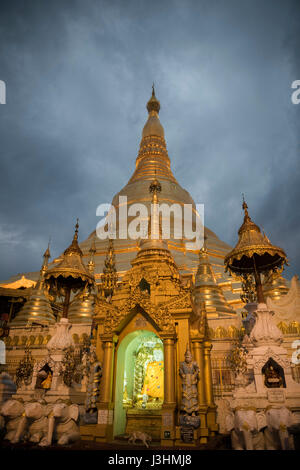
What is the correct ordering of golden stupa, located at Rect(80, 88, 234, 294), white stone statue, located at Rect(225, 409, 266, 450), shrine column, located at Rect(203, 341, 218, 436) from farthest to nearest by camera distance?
golden stupa, located at Rect(80, 88, 234, 294)
shrine column, located at Rect(203, 341, 218, 436)
white stone statue, located at Rect(225, 409, 266, 450)

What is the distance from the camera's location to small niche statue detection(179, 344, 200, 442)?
7.13 metres

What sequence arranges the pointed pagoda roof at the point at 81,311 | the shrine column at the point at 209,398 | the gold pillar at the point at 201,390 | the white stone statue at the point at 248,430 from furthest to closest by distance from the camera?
the pointed pagoda roof at the point at 81,311 → the shrine column at the point at 209,398 → the gold pillar at the point at 201,390 → the white stone statue at the point at 248,430

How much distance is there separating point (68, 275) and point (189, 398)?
6134mm

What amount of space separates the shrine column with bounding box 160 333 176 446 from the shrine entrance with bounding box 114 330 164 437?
91 cm

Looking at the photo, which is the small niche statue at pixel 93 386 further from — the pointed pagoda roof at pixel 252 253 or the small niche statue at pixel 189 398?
the pointed pagoda roof at pixel 252 253

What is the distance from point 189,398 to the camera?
7469 mm

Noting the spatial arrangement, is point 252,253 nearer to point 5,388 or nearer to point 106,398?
point 106,398

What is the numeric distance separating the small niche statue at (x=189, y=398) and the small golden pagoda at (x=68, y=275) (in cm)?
499

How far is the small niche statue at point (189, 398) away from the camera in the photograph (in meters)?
7.13

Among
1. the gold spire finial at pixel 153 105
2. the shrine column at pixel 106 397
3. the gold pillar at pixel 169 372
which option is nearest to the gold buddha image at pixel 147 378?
the shrine column at pixel 106 397

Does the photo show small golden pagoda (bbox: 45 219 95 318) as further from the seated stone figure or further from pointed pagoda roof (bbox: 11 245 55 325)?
pointed pagoda roof (bbox: 11 245 55 325)

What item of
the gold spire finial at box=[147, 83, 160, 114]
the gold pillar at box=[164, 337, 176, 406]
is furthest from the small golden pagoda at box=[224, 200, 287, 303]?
the gold spire finial at box=[147, 83, 160, 114]
